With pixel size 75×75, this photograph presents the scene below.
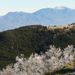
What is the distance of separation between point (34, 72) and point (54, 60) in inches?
472

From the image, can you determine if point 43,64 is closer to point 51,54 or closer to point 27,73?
point 27,73

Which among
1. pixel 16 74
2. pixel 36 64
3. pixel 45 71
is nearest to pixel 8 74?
pixel 16 74

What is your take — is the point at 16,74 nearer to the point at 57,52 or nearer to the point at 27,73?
the point at 27,73

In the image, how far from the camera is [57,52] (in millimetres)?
158875

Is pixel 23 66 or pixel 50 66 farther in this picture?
pixel 23 66

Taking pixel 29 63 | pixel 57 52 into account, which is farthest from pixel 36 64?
pixel 57 52

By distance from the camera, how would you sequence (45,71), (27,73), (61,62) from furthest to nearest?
(61,62) < (27,73) < (45,71)

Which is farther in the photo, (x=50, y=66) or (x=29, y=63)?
(x=29, y=63)

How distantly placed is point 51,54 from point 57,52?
3936 mm

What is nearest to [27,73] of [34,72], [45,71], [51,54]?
[34,72]

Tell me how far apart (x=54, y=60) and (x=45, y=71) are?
11.4m

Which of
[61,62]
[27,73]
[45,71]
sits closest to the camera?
[45,71]

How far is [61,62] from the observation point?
154250mm

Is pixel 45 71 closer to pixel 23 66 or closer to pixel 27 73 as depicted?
pixel 27 73
